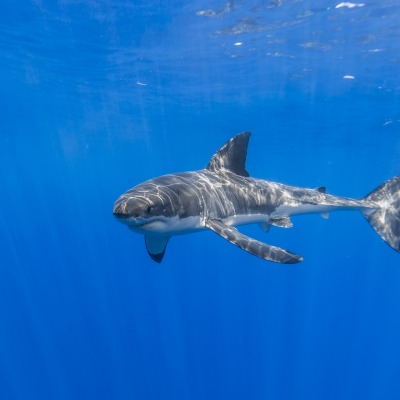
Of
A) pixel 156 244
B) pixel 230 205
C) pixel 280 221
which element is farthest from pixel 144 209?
pixel 280 221

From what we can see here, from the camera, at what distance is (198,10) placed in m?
13.9

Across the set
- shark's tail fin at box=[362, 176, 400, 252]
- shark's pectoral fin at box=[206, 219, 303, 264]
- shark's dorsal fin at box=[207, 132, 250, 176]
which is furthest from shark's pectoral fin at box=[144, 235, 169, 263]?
shark's tail fin at box=[362, 176, 400, 252]

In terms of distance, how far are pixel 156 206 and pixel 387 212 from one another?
697 centimetres

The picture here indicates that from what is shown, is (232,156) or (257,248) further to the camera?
(232,156)

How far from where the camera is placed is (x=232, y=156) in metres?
8.16

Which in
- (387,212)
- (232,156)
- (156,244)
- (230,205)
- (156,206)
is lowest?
(387,212)

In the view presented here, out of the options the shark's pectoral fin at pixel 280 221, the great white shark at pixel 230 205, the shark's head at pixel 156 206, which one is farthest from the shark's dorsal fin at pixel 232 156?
the shark's head at pixel 156 206

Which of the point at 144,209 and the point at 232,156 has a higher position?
the point at 144,209

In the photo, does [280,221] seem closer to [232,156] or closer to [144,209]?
[232,156]

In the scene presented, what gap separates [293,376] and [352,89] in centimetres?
1556

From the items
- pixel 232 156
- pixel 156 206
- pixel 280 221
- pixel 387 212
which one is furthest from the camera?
pixel 387 212

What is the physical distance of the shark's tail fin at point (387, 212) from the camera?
30.7 ft

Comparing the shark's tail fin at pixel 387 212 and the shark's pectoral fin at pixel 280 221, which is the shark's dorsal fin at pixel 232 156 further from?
the shark's tail fin at pixel 387 212

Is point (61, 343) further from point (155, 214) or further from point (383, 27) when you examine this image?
point (383, 27)
